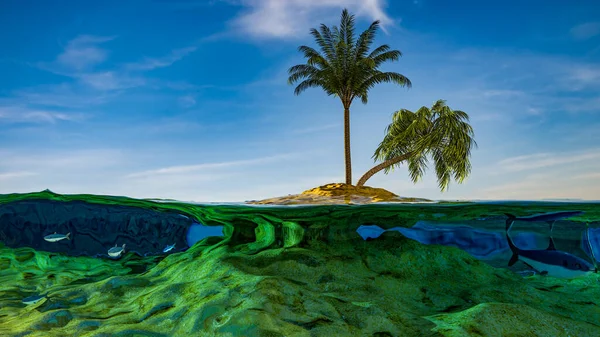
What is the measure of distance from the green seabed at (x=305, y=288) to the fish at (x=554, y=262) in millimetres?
470

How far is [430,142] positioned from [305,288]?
98.3ft

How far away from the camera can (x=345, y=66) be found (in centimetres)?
3153

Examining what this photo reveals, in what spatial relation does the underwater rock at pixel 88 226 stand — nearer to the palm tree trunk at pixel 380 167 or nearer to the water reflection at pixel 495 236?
the water reflection at pixel 495 236

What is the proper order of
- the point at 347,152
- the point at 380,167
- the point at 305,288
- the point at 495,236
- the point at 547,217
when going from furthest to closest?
the point at 380,167 < the point at 347,152 < the point at 495,236 < the point at 547,217 < the point at 305,288

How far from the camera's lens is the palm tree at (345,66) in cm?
3145

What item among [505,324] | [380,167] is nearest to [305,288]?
[505,324]

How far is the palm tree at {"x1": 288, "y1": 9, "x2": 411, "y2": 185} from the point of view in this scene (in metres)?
31.5

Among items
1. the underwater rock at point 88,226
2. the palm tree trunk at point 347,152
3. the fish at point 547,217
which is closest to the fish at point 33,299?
the underwater rock at point 88,226

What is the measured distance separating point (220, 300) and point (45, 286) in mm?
5243

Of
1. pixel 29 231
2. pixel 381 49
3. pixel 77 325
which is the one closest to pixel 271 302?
pixel 77 325

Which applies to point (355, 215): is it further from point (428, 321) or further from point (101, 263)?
point (101, 263)

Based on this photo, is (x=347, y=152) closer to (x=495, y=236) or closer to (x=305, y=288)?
(x=495, y=236)

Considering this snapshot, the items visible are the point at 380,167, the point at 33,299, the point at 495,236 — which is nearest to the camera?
the point at 33,299

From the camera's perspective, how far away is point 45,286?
8117 mm
